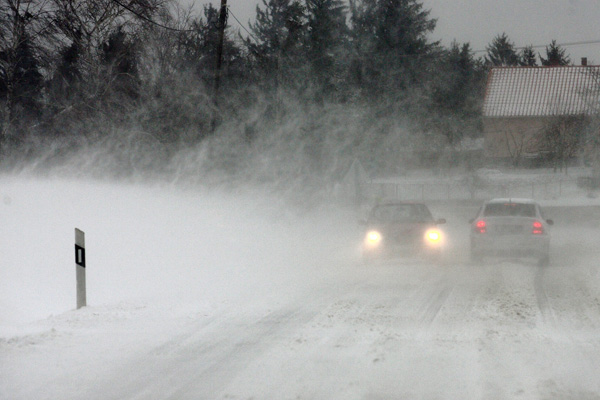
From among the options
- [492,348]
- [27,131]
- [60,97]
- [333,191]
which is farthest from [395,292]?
[60,97]

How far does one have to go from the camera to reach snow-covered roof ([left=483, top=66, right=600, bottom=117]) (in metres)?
64.8

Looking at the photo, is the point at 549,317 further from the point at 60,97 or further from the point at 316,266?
the point at 60,97

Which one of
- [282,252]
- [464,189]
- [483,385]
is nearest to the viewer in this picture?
[483,385]

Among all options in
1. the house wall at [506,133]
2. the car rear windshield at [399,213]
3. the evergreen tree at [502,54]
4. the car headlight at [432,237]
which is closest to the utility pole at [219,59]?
the car rear windshield at [399,213]

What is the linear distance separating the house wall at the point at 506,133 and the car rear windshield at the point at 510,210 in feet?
160

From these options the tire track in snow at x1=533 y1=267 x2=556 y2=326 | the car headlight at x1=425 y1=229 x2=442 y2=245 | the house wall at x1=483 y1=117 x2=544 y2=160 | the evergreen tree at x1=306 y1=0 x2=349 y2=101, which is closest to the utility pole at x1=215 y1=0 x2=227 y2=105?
the car headlight at x1=425 y1=229 x2=442 y2=245

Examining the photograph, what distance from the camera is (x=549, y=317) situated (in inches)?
385

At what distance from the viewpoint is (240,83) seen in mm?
47812

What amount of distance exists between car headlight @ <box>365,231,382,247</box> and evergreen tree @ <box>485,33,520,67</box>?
86517 millimetres

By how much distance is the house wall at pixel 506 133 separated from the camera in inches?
→ 2559

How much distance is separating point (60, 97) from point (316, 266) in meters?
21.3

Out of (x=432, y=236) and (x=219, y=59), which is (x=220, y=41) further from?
(x=432, y=236)

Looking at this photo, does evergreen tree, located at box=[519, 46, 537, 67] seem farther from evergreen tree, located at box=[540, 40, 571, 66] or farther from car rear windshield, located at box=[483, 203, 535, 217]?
car rear windshield, located at box=[483, 203, 535, 217]

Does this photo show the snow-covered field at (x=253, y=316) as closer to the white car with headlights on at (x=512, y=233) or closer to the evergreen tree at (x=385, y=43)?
the white car with headlights on at (x=512, y=233)
